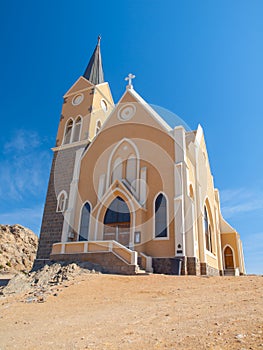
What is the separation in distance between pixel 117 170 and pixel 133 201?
12.1 feet

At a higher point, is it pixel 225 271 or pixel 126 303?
pixel 225 271

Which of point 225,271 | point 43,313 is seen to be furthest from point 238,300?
point 225,271

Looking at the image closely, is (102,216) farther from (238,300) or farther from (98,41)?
(98,41)

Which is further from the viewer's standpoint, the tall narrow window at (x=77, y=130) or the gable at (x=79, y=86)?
the gable at (x=79, y=86)

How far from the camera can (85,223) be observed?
66.3ft

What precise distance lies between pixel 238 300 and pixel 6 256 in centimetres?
3976

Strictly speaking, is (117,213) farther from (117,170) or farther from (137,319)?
(137,319)

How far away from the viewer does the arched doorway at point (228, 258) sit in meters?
27.0

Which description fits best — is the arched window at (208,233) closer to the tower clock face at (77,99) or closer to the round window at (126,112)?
the round window at (126,112)

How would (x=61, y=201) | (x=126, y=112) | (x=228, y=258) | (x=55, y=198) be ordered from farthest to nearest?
(x=228, y=258), (x=55, y=198), (x=61, y=201), (x=126, y=112)

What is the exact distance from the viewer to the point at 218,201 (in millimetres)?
29297

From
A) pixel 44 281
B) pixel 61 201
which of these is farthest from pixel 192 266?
pixel 61 201

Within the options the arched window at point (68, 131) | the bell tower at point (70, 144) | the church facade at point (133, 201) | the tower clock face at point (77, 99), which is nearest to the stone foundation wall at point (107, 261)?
the church facade at point (133, 201)

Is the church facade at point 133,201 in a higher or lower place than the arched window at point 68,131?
lower
